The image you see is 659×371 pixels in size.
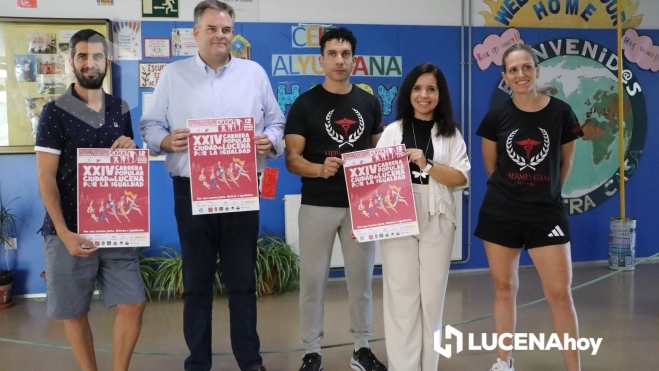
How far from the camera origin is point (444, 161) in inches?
97.7

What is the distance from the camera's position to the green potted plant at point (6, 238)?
4.33 meters

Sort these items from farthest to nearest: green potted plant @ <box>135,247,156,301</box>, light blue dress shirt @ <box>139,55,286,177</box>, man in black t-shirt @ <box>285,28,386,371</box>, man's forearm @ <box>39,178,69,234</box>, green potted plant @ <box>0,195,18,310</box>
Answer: green potted plant @ <box>135,247,156,301</box> → green potted plant @ <box>0,195,18,310</box> → man in black t-shirt @ <box>285,28,386,371</box> → light blue dress shirt @ <box>139,55,286,177</box> → man's forearm @ <box>39,178,69,234</box>

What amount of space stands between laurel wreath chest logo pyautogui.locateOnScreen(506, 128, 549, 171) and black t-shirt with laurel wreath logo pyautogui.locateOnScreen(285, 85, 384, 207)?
669 mm

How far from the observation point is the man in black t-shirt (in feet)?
8.93

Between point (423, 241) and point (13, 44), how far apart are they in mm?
3661

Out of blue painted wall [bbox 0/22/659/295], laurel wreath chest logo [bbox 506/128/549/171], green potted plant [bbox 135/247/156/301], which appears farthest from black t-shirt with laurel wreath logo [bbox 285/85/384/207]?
green potted plant [bbox 135/247/156/301]

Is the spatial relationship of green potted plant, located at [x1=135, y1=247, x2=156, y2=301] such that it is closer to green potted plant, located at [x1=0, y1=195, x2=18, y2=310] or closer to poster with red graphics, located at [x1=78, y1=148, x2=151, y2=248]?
green potted plant, located at [x1=0, y1=195, x2=18, y2=310]

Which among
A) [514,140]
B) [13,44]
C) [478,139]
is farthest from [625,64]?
[13,44]

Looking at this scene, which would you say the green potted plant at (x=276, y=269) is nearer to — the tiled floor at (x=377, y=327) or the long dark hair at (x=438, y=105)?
the tiled floor at (x=377, y=327)

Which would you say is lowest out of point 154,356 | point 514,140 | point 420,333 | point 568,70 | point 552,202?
point 154,356

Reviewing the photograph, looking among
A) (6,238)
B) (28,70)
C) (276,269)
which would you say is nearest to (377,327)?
(276,269)

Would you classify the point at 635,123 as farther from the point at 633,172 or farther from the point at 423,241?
the point at 423,241

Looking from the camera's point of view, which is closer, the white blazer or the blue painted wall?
the white blazer

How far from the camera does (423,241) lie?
8.12 feet
